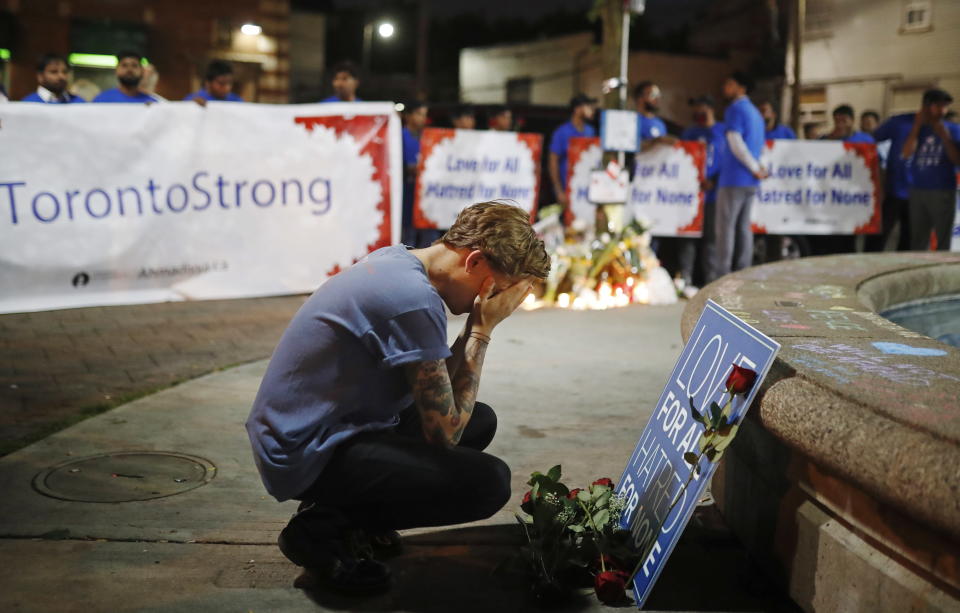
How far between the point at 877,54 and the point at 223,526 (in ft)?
76.2

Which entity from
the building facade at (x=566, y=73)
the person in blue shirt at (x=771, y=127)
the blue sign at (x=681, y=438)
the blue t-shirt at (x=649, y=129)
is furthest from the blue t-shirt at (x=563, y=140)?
the building facade at (x=566, y=73)

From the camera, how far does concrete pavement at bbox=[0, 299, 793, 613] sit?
9.33 feet

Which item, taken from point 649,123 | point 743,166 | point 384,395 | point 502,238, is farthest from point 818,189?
point 384,395

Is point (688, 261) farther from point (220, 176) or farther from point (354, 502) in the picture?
point (354, 502)

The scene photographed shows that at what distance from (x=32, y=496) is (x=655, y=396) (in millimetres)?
3103

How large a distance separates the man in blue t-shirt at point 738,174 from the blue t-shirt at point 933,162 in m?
1.63

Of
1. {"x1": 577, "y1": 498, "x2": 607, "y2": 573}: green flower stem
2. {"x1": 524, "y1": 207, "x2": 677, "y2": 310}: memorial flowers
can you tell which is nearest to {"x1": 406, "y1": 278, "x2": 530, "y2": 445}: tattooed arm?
{"x1": 577, "y1": 498, "x2": 607, "y2": 573}: green flower stem

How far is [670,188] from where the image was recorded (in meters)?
9.97

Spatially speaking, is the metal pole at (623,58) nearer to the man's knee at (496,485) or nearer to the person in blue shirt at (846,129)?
the person in blue shirt at (846,129)

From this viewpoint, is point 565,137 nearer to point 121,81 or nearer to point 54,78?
point 121,81

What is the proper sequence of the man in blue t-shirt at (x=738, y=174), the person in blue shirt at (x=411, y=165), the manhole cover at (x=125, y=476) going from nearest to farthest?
the manhole cover at (x=125, y=476) → the man in blue t-shirt at (x=738, y=174) → the person in blue shirt at (x=411, y=165)

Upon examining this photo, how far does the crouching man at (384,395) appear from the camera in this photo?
2.69 m

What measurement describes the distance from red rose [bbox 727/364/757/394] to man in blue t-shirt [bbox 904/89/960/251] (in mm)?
7802

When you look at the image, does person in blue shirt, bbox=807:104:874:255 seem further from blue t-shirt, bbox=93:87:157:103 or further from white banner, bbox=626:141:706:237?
blue t-shirt, bbox=93:87:157:103
